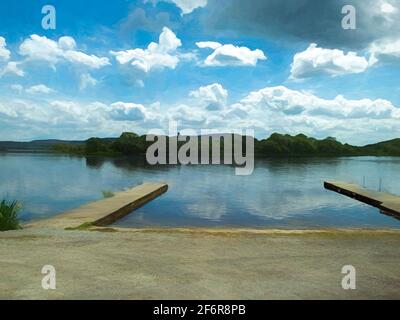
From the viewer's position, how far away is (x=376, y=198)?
18.2m

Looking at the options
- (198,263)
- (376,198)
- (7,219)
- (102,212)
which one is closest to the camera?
(198,263)

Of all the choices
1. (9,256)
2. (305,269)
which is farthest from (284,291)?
(9,256)

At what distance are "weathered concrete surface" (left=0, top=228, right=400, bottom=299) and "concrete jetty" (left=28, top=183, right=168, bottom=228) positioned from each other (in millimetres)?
1853

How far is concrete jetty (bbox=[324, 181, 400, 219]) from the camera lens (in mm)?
15653

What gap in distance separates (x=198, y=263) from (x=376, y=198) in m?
13.8

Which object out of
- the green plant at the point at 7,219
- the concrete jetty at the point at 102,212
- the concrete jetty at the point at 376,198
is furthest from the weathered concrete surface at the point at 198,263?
the concrete jetty at the point at 376,198

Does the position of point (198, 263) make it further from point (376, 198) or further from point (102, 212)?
point (376, 198)

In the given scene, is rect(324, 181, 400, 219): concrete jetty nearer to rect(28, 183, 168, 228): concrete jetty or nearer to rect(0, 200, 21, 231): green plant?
rect(28, 183, 168, 228): concrete jetty

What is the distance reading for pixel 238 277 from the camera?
540 cm

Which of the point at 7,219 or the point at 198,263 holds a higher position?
the point at 7,219

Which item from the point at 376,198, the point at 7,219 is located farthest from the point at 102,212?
the point at 376,198

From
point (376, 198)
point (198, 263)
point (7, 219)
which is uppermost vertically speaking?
point (7, 219)

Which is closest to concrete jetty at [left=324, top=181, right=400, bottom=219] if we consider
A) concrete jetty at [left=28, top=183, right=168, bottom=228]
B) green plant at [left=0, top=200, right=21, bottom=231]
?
concrete jetty at [left=28, top=183, right=168, bottom=228]

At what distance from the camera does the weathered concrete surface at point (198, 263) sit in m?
4.88
